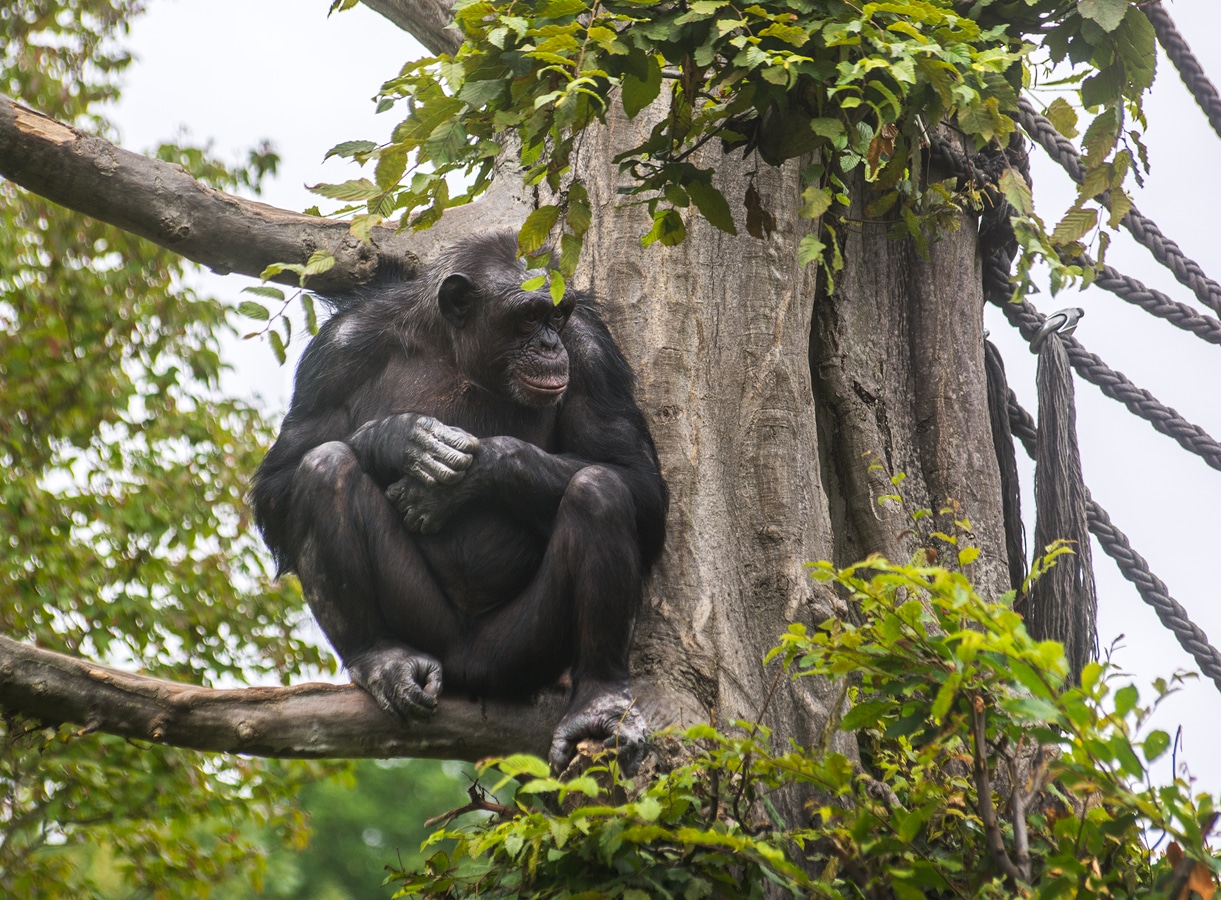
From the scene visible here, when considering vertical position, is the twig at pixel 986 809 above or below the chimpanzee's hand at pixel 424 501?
below

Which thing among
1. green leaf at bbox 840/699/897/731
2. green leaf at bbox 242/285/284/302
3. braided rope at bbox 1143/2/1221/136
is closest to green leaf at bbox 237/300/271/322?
green leaf at bbox 242/285/284/302

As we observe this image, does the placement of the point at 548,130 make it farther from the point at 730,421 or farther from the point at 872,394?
the point at 872,394

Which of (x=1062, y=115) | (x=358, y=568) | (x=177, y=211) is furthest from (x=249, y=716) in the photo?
(x=1062, y=115)

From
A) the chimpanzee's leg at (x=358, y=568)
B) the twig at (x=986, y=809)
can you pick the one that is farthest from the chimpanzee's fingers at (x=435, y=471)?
the twig at (x=986, y=809)

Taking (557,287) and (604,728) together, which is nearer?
(557,287)

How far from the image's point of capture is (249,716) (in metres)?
3.25

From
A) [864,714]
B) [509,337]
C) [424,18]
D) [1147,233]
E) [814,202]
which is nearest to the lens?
[864,714]

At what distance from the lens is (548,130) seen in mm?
2986

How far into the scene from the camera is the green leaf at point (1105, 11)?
3195 millimetres

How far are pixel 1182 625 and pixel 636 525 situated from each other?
211cm

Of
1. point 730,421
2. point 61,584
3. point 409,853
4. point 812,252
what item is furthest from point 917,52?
point 409,853

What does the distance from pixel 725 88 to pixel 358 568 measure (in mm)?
1767

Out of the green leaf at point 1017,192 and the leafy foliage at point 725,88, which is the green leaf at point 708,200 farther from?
the green leaf at point 1017,192

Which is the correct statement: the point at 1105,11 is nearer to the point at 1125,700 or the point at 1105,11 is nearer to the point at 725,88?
the point at 725,88
